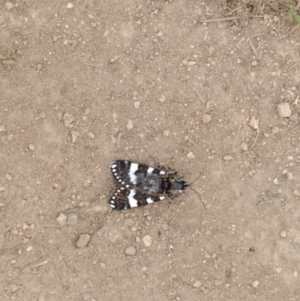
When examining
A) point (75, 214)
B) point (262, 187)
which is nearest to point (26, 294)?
point (75, 214)

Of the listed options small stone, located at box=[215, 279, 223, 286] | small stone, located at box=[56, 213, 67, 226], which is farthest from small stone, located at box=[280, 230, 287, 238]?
small stone, located at box=[56, 213, 67, 226]

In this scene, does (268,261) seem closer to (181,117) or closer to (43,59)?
(181,117)

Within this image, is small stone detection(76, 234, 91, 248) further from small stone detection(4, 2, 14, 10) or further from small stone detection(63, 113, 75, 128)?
small stone detection(4, 2, 14, 10)

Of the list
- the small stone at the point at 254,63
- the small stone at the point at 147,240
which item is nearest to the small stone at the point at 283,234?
the small stone at the point at 147,240

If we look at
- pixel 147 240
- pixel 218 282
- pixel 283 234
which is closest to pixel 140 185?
pixel 147 240

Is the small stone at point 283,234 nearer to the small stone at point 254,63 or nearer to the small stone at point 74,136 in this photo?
the small stone at point 254,63
